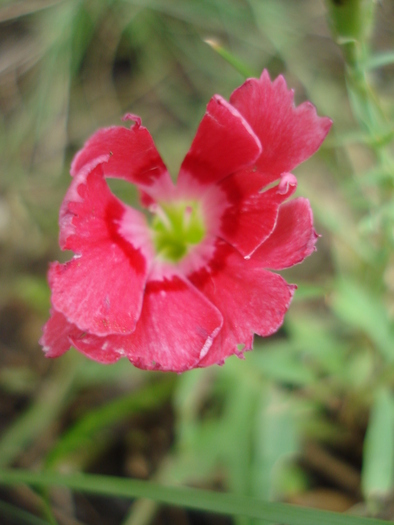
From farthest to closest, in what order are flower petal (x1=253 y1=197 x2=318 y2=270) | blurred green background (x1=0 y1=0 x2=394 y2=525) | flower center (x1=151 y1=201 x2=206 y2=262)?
1. blurred green background (x1=0 y1=0 x2=394 y2=525)
2. flower center (x1=151 y1=201 x2=206 y2=262)
3. flower petal (x1=253 y1=197 x2=318 y2=270)

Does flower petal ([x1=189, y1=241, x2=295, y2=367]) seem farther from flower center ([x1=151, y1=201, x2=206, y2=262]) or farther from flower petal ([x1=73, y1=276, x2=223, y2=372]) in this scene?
flower center ([x1=151, y1=201, x2=206, y2=262])

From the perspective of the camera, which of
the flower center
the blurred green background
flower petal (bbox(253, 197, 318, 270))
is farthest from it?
the blurred green background

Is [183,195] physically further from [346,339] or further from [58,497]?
[58,497]

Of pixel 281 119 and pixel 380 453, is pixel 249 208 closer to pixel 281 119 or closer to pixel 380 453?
pixel 281 119

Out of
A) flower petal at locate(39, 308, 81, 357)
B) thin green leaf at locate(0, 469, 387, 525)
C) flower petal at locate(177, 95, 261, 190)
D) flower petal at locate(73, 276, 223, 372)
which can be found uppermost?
flower petal at locate(177, 95, 261, 190)

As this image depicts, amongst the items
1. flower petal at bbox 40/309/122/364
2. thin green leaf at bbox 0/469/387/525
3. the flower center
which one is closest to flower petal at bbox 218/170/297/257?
the flower center

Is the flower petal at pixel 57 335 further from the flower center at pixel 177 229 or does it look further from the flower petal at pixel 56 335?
the flower center at pixel 177 229
